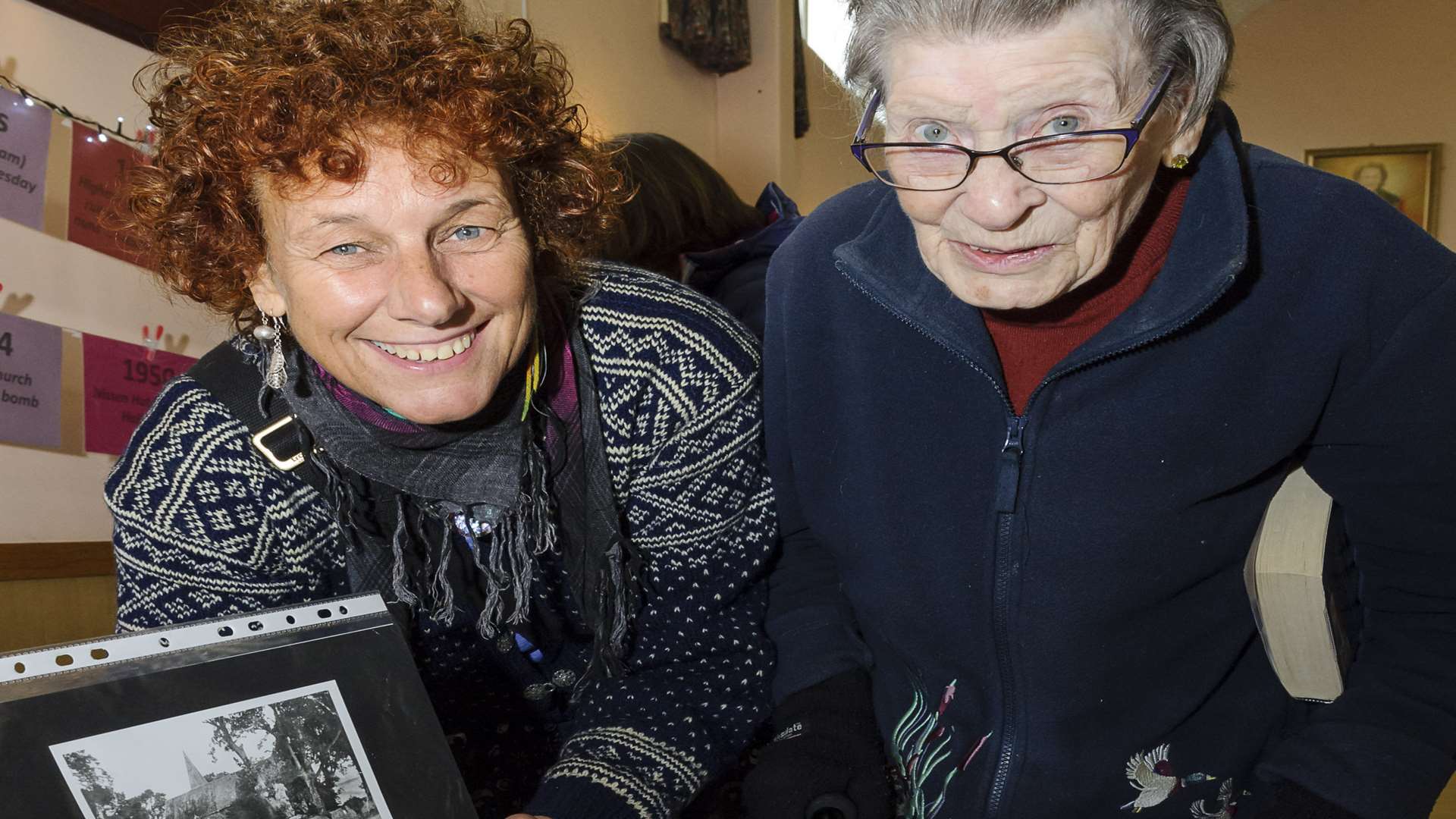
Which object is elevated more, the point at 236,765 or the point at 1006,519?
the point at 1006,519

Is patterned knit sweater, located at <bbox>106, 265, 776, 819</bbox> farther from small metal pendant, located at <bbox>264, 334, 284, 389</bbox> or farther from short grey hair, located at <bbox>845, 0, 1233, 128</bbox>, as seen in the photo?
short grey hair, located at <bbox>845, 0, 1233, 128</bbox>

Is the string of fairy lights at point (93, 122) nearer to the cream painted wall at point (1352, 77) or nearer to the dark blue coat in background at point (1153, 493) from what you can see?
the dark blue coat in background at point (1153, 493)

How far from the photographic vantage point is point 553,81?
142 centimetres

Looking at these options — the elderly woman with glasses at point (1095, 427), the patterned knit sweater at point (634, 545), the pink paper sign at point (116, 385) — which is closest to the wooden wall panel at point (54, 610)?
the pink paper sign at point (116, 385)

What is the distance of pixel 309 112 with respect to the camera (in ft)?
3.92

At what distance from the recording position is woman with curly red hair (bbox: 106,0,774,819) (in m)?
1.24

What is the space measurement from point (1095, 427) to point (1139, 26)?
1.30 ft

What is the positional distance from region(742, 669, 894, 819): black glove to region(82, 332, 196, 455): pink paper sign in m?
1.83

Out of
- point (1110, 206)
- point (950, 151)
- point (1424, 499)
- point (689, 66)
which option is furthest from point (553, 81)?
point (689, 66)

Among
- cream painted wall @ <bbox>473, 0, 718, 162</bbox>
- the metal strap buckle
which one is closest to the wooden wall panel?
the metal strap buckle

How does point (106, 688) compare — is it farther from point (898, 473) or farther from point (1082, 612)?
point (1082, 612)

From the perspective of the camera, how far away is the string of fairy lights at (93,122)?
7.55 feet

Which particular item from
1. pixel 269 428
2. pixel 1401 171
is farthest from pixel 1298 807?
pixel 1401 171

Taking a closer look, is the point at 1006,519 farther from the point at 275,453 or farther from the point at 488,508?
the point at 275,453
